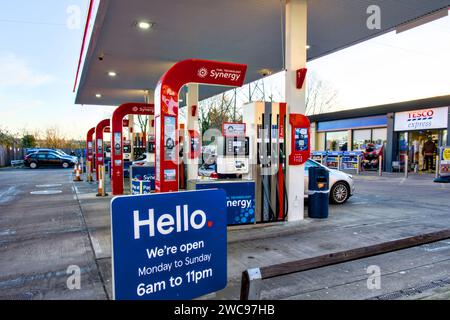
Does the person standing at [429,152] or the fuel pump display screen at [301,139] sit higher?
the fuel pump display screen at [301,139]

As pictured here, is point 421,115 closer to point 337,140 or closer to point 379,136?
point 379,136

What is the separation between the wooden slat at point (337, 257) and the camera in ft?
6.48

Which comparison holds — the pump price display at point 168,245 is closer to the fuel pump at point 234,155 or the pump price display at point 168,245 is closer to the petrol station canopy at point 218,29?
the fuel pump at point 234,155

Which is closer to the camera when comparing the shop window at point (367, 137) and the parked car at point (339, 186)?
the parked car at point (339, 186)

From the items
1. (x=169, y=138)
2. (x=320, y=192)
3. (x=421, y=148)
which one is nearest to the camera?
(x=169, y=138)

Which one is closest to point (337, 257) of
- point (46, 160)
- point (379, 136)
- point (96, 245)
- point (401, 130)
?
point (96, 245)

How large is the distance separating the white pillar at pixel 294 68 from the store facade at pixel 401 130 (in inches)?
519

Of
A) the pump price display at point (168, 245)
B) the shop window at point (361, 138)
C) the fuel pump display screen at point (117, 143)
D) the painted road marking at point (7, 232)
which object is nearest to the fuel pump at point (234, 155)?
the pump price display at point (168, 245)

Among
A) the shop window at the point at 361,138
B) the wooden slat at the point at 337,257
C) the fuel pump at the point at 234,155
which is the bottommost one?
the wooden slat at the point at 337,257

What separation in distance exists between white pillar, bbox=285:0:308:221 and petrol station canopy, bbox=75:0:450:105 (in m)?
0.47

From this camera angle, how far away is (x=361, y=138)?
2447 cm

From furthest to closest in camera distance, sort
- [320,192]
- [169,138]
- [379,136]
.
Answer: [379,136], [320,192], [169,138]

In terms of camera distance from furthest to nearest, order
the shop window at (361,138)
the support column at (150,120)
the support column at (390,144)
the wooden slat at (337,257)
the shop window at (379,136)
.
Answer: the shop window at (361,138)
the shop window at (379,136)
the support column at (390,144)
the support column at (150,120)
the wooden slat at (337,257)

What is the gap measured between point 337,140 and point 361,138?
2641 mm
